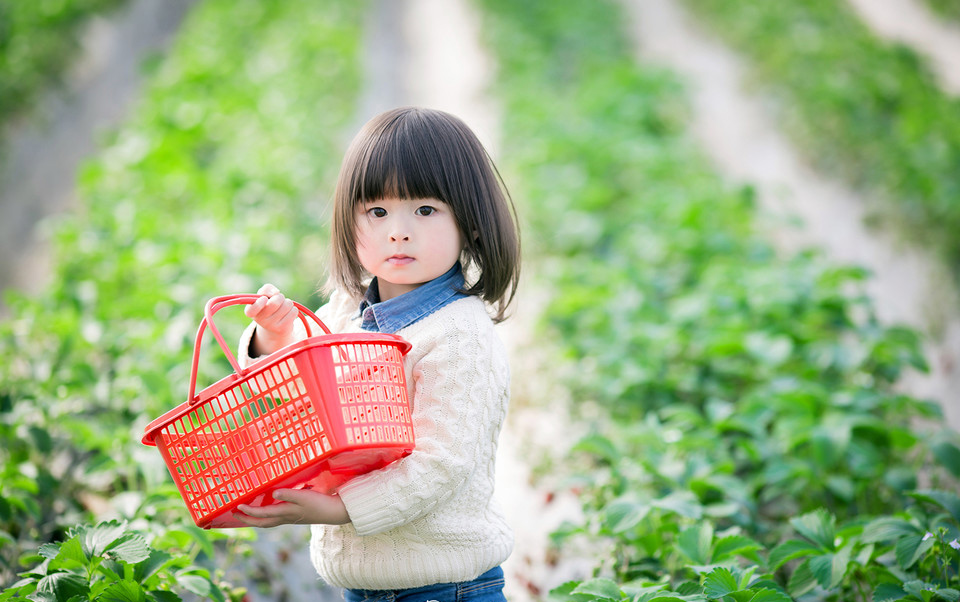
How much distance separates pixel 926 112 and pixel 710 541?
5043mm

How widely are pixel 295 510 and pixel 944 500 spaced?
1544 millimetres

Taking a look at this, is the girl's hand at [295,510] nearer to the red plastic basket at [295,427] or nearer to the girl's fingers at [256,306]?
the red plastic basket at [295,427]

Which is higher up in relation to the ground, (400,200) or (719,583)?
(400,200)

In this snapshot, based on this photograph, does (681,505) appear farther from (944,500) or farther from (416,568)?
(416,568)

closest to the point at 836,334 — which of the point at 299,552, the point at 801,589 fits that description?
the point at 801,589

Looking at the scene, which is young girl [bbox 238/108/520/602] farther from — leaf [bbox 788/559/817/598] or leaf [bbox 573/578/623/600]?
leaf [bbox 788/559/817/598]

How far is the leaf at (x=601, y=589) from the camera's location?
1.62 m

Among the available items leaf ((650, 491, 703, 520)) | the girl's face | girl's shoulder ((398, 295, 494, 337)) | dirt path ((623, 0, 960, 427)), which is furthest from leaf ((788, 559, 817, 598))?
dirt path ((623, 0, 960, 427))

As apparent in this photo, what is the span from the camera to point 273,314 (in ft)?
4.85

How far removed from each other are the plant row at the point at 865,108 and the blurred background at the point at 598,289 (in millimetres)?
31

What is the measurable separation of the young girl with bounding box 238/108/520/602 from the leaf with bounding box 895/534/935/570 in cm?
95

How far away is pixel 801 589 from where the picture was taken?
1900 mm

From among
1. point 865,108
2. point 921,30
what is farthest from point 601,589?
point 921,30

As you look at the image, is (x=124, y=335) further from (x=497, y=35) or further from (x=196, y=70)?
(x=497, y=35)
